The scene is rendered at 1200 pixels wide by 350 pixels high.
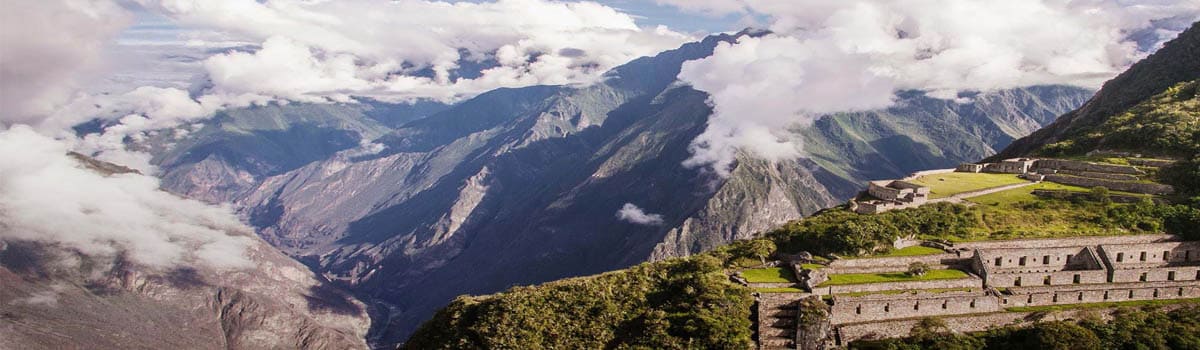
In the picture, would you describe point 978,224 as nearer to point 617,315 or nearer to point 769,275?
point 769,275

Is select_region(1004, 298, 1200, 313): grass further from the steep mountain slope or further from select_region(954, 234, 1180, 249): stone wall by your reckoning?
the steep mountain slope

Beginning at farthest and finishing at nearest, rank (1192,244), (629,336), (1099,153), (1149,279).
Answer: (1099,153) < (1192,244) < (1149,279) < (629,336)

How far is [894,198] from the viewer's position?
79000 millimetres

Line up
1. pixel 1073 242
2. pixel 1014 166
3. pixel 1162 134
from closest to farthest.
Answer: pixel 1073 242
pixel 1162 134
pixel 1014 166

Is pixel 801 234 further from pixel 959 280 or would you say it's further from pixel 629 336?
pixel 629 336

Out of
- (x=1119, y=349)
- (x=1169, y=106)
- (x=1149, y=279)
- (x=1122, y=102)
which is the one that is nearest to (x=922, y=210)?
(x=1149, y=279)

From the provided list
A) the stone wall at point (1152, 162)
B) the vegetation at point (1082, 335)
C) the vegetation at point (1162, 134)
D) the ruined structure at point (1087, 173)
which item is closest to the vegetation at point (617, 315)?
the vegetation at point (1082, 335)

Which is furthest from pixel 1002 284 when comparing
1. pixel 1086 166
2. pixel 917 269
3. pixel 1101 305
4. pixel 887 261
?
pixel 1086 166

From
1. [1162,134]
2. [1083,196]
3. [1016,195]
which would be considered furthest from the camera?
[1162,134]

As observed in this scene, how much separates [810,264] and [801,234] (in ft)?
25.9

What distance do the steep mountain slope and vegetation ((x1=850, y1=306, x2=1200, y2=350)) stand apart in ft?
287

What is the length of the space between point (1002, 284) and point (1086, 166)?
46026mm

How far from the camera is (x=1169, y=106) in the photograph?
375 feet

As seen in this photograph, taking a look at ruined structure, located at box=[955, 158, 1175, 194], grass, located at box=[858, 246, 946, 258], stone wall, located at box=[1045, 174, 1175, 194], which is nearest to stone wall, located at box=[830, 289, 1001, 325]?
grass, located at box=[858, 246, 946, 258]
